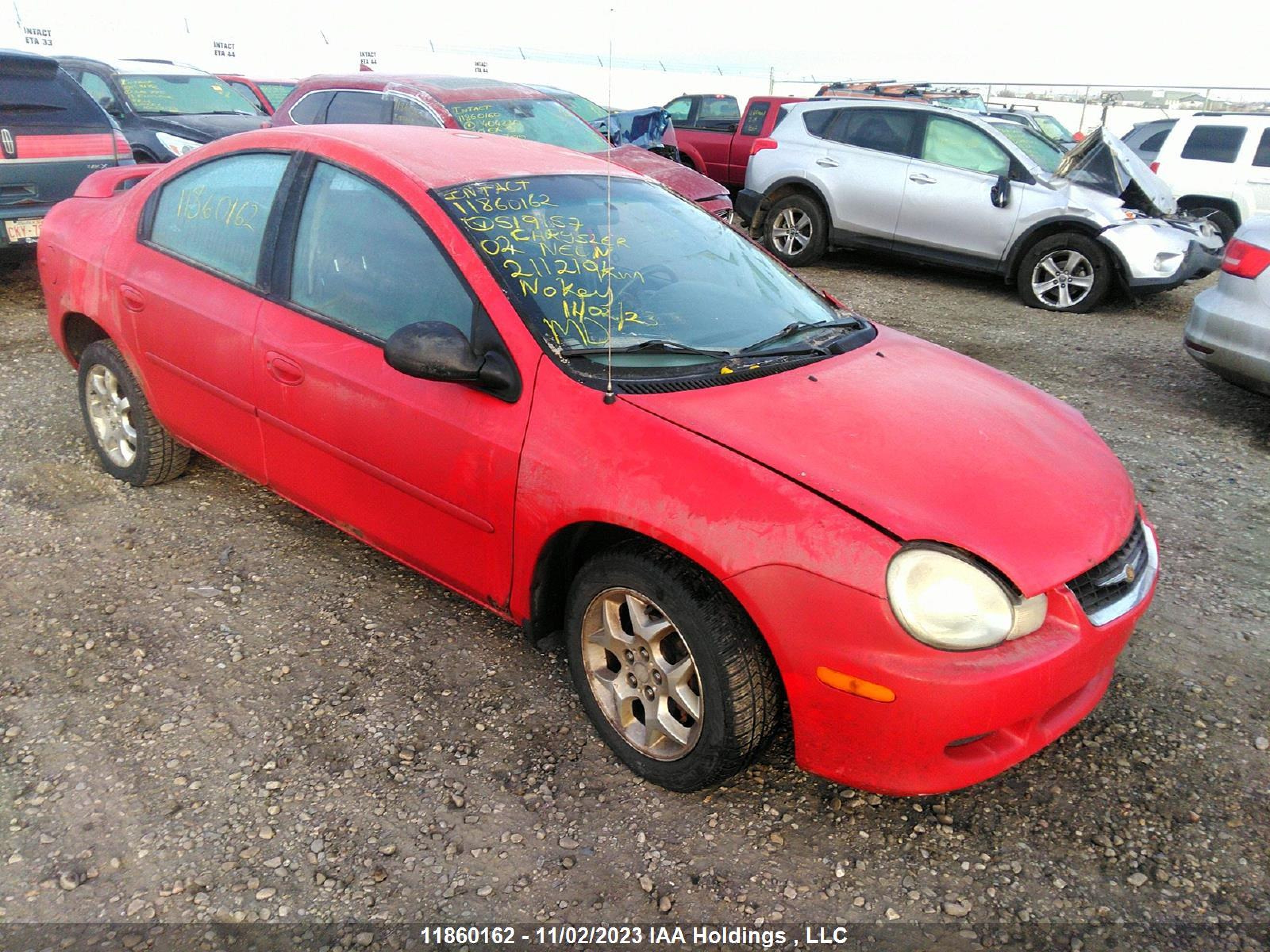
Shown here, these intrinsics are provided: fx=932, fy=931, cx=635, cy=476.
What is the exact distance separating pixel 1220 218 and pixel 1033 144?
3606 mm

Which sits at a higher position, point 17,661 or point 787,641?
point 787,641

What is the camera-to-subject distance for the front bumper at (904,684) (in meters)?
2.09

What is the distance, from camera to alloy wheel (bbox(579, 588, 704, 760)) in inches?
96.2

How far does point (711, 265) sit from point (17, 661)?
103 inches

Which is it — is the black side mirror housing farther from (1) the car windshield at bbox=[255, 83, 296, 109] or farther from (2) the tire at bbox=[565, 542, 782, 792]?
(1) the car windshield at bbox=[255, 83, 296, 109]

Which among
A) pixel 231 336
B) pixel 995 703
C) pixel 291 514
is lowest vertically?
pixel 291 514

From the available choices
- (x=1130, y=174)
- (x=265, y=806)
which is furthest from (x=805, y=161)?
(x=265, y=806)

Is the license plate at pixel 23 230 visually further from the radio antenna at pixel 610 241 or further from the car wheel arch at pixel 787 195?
the car wheel arch at pixel 787 195

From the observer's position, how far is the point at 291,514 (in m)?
4.08

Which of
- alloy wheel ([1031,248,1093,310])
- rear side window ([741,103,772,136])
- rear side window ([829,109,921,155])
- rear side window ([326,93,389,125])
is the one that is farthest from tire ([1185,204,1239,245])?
rear side window ([326,93,389,125])

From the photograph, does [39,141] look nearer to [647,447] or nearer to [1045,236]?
[647,447]

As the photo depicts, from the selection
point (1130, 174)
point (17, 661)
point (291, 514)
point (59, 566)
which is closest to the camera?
point (17, 661)

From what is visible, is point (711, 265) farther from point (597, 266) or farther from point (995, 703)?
point (995, 703)

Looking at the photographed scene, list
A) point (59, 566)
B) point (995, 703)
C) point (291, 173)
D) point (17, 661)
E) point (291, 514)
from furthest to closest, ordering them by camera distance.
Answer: point (291, 514) < point (59, 566) < point (291, 173) < point (17, 661) < point (995, 703)
